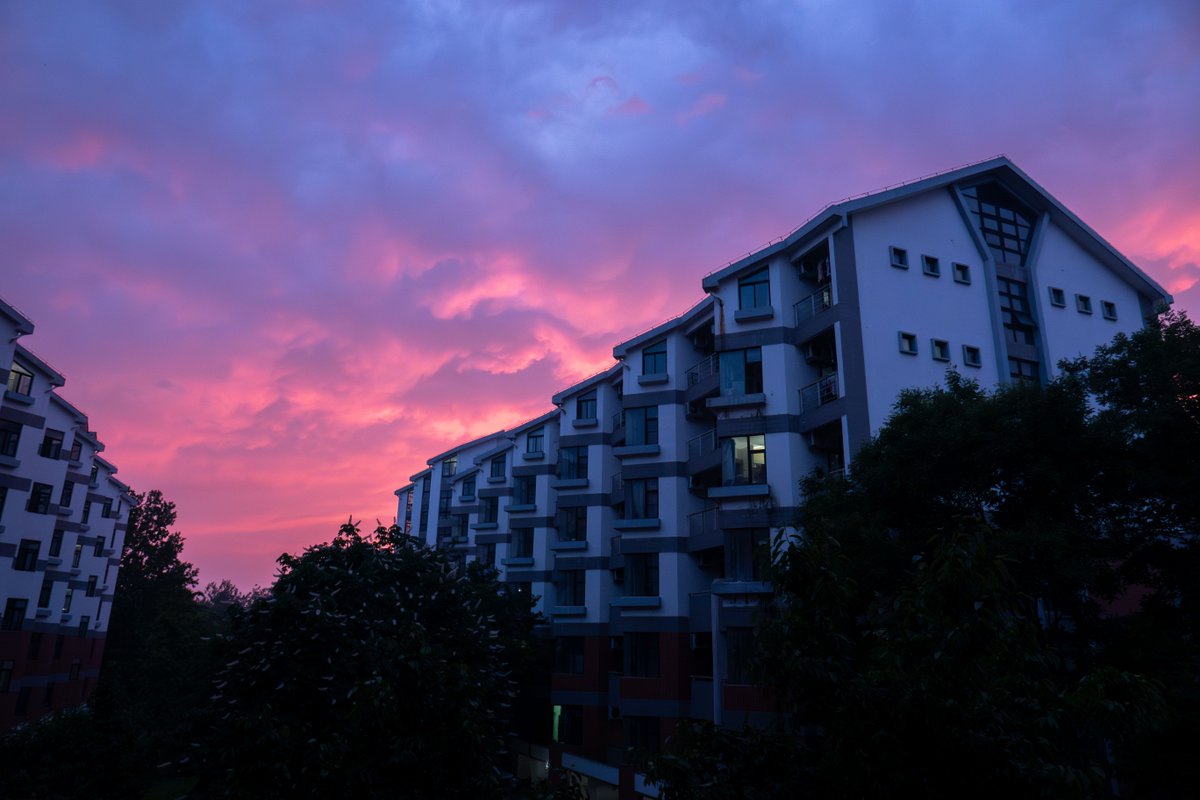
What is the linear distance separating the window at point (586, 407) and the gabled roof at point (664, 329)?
7.59 metres

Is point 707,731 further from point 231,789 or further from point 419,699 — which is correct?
point 231,789

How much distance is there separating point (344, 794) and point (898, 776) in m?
8.34

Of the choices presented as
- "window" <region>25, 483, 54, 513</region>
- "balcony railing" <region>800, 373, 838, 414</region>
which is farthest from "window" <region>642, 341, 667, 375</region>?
"window" <region>25, 483, 54, 513</region>

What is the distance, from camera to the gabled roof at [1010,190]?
34969mm

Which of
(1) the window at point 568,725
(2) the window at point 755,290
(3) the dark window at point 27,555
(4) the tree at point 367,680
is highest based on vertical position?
(2) the window at point 755,290

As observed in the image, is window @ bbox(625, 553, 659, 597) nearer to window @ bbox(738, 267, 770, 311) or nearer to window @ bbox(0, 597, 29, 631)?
window @ bbox(738, 267, 770, 311)

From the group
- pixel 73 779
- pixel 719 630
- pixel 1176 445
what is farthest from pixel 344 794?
pixel 73 779

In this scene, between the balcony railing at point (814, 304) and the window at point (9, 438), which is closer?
the balcony railing at point (814, 304)

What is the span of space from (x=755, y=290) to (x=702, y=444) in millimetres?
8464

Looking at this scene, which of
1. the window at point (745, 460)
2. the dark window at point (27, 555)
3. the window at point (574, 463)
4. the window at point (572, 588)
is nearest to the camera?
the window at point (745, 460)

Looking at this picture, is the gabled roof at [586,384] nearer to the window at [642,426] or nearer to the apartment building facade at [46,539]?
the window at [642,426]

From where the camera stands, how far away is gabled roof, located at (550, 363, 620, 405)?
50.0 meters

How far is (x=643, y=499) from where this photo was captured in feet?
139

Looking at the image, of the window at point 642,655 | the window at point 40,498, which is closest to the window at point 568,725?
the window at point 642,655
